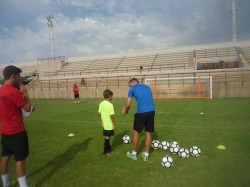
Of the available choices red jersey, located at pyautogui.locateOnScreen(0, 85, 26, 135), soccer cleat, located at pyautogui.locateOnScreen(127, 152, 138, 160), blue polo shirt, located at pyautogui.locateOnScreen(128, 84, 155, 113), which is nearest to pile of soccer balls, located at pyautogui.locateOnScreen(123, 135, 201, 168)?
soccer cleat, located at pyautogui.locateOnScreen(127, 152, 138, 160)

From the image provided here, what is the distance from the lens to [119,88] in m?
33.2

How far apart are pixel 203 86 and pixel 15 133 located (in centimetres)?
2697

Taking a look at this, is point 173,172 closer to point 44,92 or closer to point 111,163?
point 111,163

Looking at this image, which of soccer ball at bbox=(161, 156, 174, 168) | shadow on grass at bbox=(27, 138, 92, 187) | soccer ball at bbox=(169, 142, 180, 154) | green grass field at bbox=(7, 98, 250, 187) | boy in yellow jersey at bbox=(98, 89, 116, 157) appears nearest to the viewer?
green grass field at bbox=(7, 98, 250, 187)

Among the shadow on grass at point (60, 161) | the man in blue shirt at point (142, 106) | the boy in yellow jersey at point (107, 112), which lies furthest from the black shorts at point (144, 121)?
the shadow on grass at point (60, 161)

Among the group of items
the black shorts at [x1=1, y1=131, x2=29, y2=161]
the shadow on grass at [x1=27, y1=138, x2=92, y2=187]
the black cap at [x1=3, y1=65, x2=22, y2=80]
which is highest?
the black cap at [x1=3, y1=65, x2=22, y2=80]

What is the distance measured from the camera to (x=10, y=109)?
4.37m

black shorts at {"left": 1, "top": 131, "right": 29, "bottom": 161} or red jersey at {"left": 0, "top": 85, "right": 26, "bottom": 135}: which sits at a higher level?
red jersey at {"left": 0, "top": 85, "right": 26, "bottom": 135}

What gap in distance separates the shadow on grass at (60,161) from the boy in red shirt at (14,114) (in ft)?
3.74

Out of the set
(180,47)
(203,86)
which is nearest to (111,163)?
(203,86)

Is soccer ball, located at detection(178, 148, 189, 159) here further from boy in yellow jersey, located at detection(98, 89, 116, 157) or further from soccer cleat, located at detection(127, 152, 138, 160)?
boy in yellow jersey, located at detection(98, 89, 116, 157)

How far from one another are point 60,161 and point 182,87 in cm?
2506

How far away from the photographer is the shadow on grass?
5745 millimetres

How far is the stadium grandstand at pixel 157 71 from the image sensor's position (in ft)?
94.3
